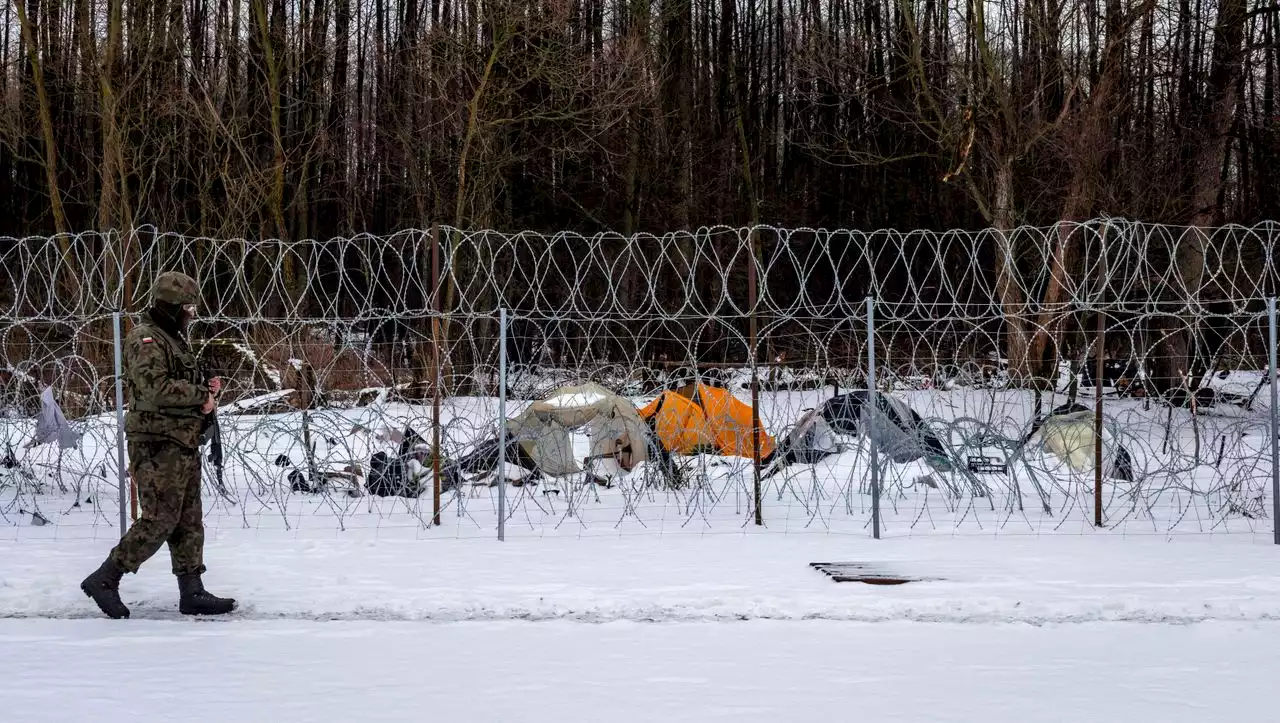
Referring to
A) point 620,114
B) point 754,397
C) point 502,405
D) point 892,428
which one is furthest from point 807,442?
point 620,114

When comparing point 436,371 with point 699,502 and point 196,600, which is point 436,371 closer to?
point 196,600

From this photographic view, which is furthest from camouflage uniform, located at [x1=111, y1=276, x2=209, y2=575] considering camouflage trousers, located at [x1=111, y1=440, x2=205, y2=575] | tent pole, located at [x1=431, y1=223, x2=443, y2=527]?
tent pole, located at [x1=431, y1=223, x2=443, y2=527]

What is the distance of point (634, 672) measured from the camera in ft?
15.2

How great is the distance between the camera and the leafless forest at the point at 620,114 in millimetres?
18406

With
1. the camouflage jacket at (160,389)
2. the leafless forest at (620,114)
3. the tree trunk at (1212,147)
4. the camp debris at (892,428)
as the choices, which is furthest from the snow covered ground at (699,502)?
the leafless forest at (620,114)

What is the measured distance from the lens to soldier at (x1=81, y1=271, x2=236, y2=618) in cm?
533

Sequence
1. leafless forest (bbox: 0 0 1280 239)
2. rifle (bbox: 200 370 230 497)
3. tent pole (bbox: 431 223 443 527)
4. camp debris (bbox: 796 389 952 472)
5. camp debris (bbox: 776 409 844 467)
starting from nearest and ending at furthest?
rifle (bbox: 200 370 230 497)
tent pole (bbox: 431 223 443 527)
camp debris (bbox: 796 389 952 472)
camp debris (bbox: 776 409 844 467)
leafless forest (bbox: 0 0 1280 239)

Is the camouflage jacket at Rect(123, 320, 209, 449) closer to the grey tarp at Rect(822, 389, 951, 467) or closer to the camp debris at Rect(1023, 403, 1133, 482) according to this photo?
the grey tarp at Rect(822, 389, 951, 467)

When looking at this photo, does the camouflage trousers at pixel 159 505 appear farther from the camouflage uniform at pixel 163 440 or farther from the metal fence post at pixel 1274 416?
the metal fence post at pixel 1274 416

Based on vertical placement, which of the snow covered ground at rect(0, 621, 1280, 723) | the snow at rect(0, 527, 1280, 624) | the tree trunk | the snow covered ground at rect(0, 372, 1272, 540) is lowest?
the snow covered ground at rect(0, 621, 1280, 723)

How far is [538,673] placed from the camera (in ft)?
15.1

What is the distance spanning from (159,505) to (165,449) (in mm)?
257

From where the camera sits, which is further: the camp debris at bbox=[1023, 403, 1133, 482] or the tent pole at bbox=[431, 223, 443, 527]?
the camp debris at bbox=[1023, 403, 1133, 482]

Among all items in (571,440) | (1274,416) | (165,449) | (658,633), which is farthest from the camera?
(571,440)
